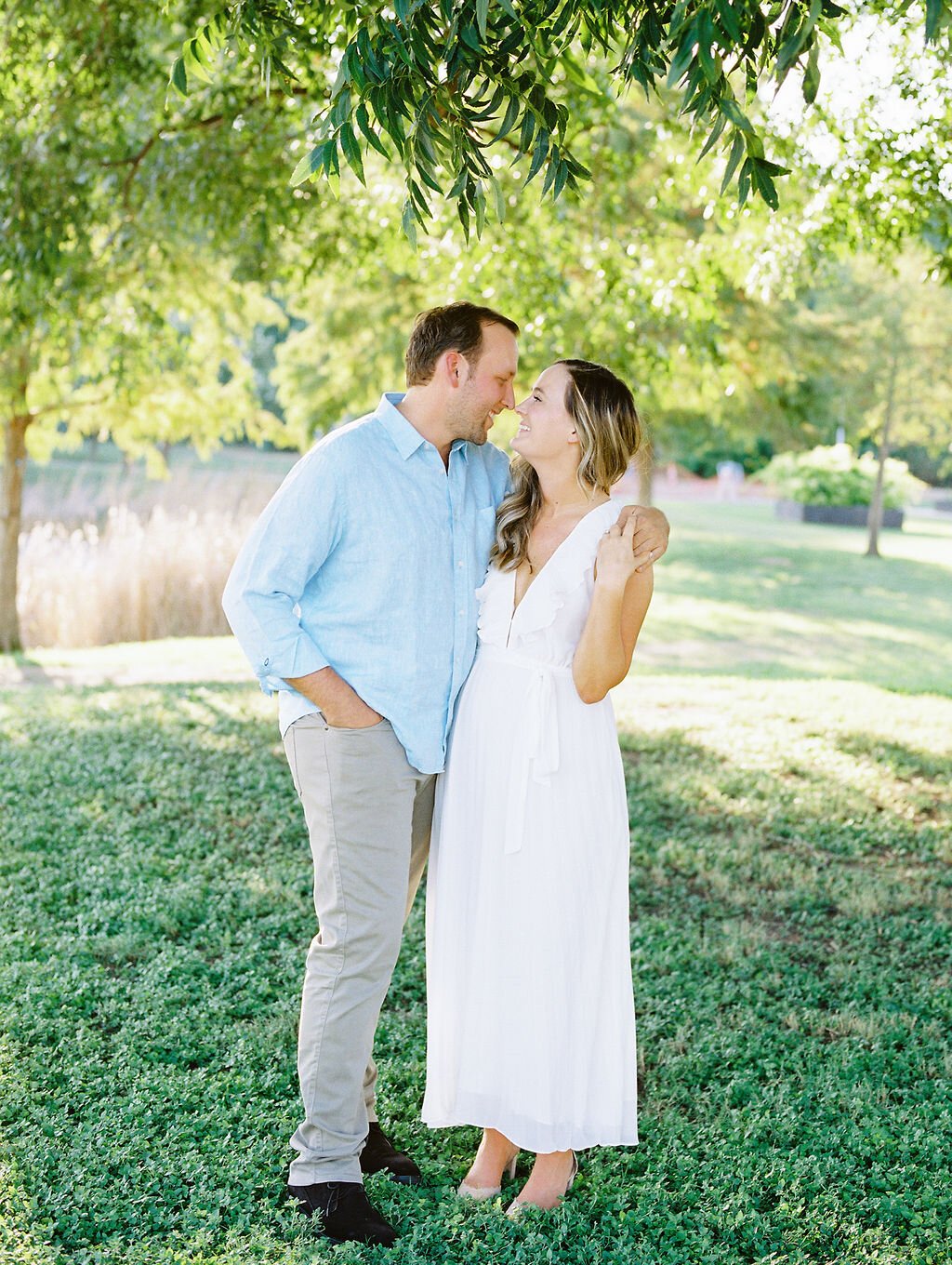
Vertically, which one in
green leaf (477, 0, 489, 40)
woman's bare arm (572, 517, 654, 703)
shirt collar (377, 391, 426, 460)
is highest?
green leaf (477, 0, 489, 40)

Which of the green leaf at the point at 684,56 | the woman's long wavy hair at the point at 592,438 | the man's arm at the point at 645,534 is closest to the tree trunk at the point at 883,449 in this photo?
the woman's long wavy hair at the point at 592,438

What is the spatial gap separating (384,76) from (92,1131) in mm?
2955

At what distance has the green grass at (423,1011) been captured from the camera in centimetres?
329

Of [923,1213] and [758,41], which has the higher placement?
[758,41]

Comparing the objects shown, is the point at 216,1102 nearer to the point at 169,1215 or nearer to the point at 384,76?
the point at 169,1215

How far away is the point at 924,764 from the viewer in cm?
789

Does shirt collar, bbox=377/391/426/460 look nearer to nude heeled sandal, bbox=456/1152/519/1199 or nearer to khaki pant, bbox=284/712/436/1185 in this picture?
khaki pant, bbox=284/712/436/1185

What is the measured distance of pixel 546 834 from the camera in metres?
3.22

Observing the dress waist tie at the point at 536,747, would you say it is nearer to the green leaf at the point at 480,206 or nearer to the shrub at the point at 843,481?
the green leaf at the point at 480,206

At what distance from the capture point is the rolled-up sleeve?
3.06 meters

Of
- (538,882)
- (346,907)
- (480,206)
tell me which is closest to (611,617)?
(538,882)

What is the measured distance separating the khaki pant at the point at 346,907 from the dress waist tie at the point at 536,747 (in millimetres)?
282

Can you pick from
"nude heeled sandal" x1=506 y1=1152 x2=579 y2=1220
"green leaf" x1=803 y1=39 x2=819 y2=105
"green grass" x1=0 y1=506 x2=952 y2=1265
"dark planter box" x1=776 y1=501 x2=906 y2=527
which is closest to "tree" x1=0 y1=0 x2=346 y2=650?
"green grass" x1=0 y1=506 x2=952 y2=1265

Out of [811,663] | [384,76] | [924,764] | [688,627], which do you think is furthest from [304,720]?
[688,627]
